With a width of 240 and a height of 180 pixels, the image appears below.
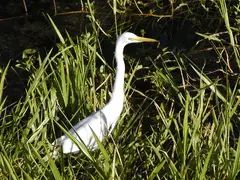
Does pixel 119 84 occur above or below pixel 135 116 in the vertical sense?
above

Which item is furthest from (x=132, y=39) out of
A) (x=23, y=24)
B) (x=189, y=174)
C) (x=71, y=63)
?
(x=23, y=24)

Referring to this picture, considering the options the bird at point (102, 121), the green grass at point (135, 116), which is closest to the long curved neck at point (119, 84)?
the bird at point (102, 121)

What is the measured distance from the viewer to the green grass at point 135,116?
9.77ft

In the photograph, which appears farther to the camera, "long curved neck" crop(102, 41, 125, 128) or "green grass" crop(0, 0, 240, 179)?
"long curved neck" crop(102, 41, 125, 128)

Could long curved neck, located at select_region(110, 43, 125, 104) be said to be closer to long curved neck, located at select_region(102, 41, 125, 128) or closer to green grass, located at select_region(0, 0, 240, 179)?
long curved neck, located at select_region(102, 41, 125, 128)

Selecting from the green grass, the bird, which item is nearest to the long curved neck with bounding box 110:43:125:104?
the bird

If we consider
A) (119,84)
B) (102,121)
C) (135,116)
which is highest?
(119,84)

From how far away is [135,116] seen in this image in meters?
4.15

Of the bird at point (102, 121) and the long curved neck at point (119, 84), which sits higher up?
the long curved neck at point (119, 84)

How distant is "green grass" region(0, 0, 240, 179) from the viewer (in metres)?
2.98

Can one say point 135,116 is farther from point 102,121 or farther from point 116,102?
point 102,121

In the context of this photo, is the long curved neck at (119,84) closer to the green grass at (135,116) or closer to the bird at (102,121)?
the bird at (102,121)

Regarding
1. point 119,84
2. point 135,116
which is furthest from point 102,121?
point 135,116

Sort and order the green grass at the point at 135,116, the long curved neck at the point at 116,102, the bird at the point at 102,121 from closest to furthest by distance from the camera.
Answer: the green grass at the point at 135,116 < the bird at the point at 102,121 < the long curved neck at the point at 116,102
